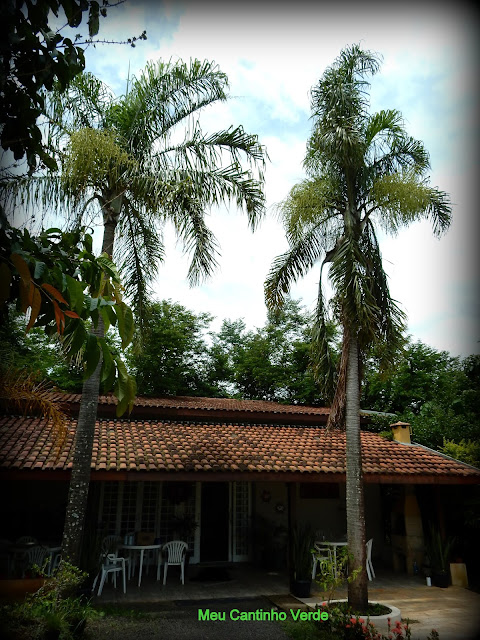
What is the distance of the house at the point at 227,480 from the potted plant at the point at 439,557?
42 cm

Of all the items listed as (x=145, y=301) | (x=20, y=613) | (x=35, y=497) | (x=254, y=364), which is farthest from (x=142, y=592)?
(x=254, y=364)

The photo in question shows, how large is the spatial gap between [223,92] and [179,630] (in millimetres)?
9343

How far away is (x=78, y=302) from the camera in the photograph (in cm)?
196

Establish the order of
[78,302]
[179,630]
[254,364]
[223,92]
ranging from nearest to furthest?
1. [78,302]
2. [179,630]
3. [223,92]
4. [254,364]

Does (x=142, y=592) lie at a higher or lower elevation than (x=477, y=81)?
lower

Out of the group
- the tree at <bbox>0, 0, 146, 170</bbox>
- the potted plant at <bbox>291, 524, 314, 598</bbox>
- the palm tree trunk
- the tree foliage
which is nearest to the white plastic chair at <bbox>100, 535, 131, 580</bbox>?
the palm tree trunk

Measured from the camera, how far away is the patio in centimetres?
766

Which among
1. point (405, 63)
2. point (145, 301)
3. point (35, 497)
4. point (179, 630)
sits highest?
point (145, 301)

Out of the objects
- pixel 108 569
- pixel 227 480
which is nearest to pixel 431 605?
pixel 227 480

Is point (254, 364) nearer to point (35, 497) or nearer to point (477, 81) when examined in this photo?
point (35, 497)

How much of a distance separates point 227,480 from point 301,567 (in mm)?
2334

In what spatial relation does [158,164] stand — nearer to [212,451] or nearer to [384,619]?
[212,451]

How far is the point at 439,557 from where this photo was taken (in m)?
10.5

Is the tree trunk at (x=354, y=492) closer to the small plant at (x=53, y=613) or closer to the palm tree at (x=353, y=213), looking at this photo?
the palm tree at (x=353, y=213)
